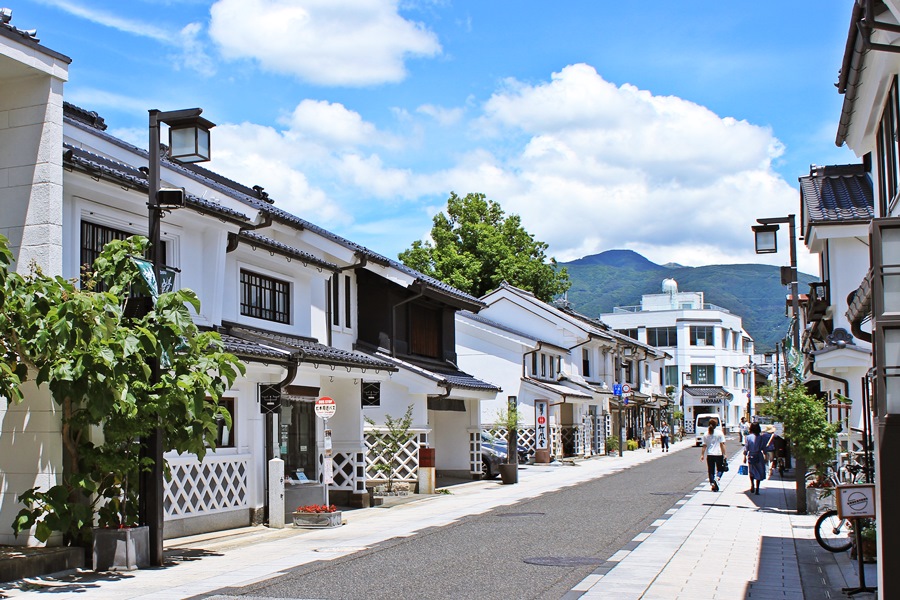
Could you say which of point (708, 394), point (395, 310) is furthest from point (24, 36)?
point (708, 394)

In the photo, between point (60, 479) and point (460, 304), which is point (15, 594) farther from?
point (460, 304)

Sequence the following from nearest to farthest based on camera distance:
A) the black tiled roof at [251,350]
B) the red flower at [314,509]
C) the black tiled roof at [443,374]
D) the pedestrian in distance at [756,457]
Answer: the black tiled roof at [251,350]
the red flower at [314,509]
the pedestrian in distance at [756,457]
the black tiled roof at [443,374]

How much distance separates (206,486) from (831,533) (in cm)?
1011

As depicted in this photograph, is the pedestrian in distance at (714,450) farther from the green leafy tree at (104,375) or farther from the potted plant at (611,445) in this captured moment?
the potted plant at (611,445)

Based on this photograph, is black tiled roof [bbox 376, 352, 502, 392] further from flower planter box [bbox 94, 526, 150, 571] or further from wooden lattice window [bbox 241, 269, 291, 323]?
flower planter box [bbox 94, 526, 150, 571]

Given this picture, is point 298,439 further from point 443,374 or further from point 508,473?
point 508,473

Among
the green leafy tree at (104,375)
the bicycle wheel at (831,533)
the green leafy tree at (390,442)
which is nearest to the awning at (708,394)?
the green leafy tree at (390,442)

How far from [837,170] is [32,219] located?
18.0 m

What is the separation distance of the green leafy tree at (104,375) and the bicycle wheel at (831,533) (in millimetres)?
8828

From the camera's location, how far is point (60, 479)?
1277 cm

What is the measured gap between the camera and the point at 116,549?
12.5m

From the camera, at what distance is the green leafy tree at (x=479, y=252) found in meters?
53.7

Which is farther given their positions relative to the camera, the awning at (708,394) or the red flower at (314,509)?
the awning at (708,394)

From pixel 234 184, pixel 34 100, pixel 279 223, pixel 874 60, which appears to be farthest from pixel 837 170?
pixel 34 100
